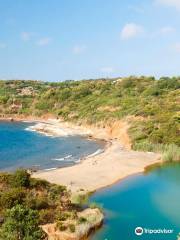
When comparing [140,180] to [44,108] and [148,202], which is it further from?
[44,108]

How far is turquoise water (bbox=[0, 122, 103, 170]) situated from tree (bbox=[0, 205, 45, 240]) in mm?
28448

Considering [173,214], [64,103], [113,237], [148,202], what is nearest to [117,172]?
[148,202]

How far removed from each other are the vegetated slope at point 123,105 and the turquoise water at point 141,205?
12.9 m

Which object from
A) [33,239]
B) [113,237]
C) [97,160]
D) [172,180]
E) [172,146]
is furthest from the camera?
[172,146]

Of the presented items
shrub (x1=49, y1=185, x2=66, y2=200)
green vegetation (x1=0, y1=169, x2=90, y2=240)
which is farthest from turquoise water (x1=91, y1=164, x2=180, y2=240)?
shrub (x1=49, y1=185, x2=66, y2=200)

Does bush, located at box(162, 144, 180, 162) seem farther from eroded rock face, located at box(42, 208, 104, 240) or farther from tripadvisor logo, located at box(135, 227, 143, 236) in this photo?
tripadvisor logo, located at box(135, 227, 143, 236)

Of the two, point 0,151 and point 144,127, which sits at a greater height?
point 144,127

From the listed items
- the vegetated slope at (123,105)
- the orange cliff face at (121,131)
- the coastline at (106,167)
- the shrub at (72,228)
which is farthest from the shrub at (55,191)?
the orange cliff face at (121,131)

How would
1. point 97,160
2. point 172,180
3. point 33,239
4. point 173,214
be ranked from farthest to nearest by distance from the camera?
1. point 97,160
2. point 172,180
3. point 173,214
4. point 33,239

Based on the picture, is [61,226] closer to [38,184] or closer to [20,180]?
[20,180]

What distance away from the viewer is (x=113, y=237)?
2777cm

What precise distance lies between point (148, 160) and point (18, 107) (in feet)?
228

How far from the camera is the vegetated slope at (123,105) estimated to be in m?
64.6

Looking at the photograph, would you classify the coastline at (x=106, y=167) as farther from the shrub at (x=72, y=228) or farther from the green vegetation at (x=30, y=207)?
the shrub at (x=72, y=228)
